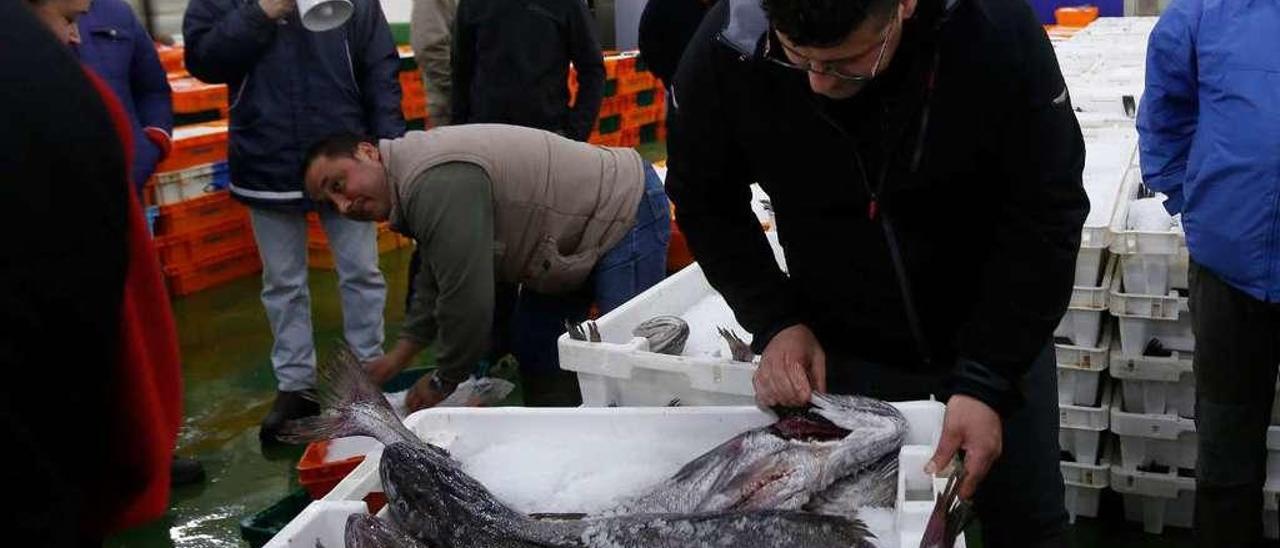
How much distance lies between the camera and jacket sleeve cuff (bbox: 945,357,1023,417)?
2.09 metres

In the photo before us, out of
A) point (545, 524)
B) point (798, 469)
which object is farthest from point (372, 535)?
point (798, 469)

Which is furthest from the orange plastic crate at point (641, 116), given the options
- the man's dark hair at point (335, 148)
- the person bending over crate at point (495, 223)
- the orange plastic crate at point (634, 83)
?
the man's dark hair at point (335, 148)

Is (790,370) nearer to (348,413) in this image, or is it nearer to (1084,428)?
(348,413)

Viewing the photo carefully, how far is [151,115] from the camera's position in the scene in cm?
465

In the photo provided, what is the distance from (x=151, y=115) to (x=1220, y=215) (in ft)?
12.9

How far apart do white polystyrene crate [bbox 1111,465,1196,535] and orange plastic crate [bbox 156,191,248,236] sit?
535cm

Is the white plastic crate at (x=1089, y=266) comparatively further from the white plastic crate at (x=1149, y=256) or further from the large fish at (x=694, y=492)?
the large fish at (x=694, y=492)

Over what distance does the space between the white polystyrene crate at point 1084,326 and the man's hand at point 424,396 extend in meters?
A: 1.87

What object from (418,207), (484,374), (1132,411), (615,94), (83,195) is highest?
(83,195)

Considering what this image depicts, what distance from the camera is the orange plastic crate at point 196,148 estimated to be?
6.77 metres

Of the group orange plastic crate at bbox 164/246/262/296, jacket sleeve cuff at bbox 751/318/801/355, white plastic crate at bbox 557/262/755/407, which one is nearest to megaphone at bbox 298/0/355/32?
white plastic crate at bbox 557/262/755/407

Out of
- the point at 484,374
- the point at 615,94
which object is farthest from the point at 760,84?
the point at 615,94

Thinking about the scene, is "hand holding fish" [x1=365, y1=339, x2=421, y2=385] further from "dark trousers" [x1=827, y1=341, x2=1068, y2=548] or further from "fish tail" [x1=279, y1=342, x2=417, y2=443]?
"dark trousers" [x1=827, y1=341, x2=1068, y2=548]

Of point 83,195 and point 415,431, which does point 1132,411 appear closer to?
point 415,431
